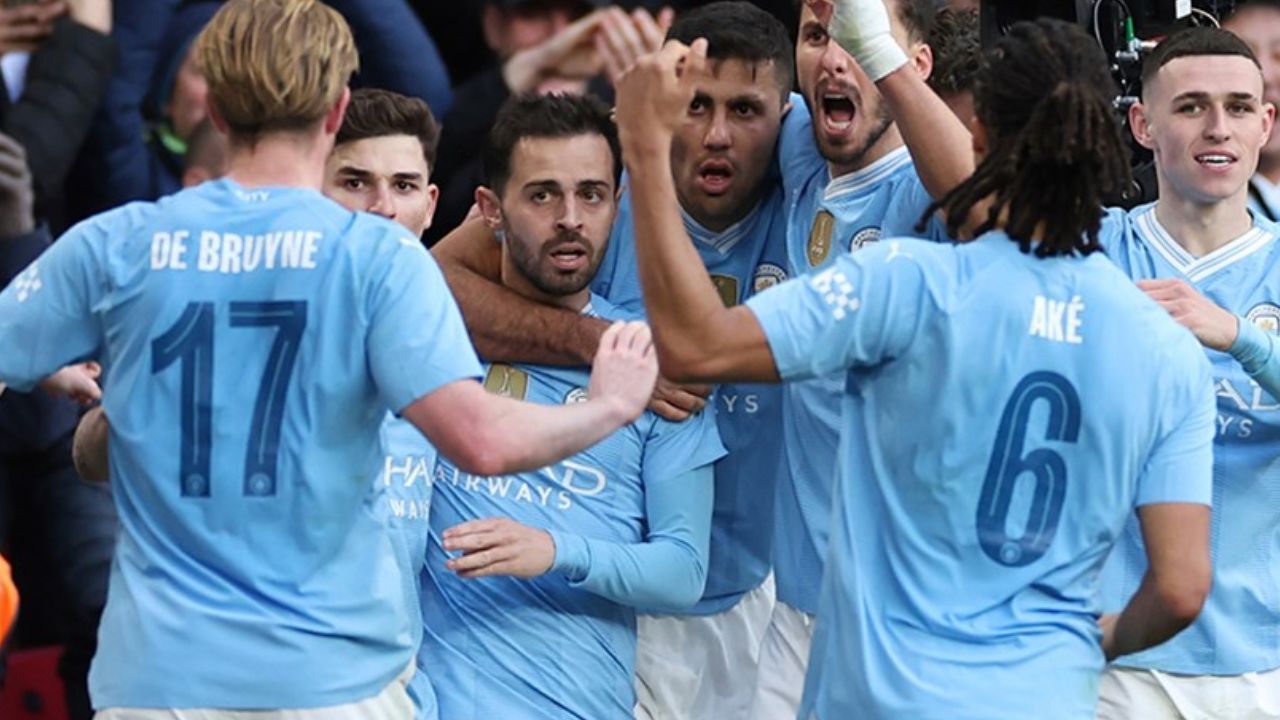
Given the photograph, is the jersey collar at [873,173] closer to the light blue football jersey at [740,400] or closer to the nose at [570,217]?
the light blue football jersey at [740,400]

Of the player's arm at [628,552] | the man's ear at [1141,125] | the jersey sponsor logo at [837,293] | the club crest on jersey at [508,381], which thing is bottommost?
the player's arm at [628,552]

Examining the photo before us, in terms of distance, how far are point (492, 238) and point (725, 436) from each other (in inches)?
32.5

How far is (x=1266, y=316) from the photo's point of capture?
19.5 ft

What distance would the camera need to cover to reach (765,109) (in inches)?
252

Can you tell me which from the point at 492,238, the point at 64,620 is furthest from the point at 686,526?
the point at 64,620

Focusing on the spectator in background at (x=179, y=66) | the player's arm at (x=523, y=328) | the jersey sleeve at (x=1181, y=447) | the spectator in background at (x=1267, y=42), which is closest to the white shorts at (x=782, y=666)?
the player's arm at (x=523, y=328)

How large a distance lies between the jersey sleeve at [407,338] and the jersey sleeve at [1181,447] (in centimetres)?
130

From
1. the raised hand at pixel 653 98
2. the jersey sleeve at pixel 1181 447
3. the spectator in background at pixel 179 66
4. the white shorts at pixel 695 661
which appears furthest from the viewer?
the spectator in background at pixel 179 66

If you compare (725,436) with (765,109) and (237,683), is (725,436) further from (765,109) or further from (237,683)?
(237,683)

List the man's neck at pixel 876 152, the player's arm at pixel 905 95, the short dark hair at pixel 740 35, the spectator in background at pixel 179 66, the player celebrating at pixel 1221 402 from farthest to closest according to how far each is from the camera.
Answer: the spectator in background at pixel 179 66
the short dark hair at pixel 740 35
the man's neck at pixel 876 152
the player celebrating at pixel 1221 402
the player's arm at pixel 905 95

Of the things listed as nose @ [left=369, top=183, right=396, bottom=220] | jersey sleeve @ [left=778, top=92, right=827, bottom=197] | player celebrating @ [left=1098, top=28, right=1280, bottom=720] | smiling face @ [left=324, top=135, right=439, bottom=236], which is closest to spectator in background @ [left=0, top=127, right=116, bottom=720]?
smiling face @ [left=324, top=135, right=439, bottom=236]

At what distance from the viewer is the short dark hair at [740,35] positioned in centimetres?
640

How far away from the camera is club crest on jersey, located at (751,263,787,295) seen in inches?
249

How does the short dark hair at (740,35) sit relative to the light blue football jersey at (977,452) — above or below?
above
